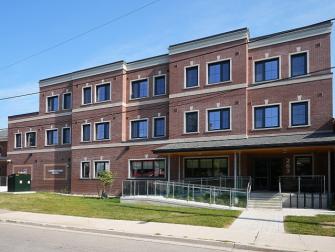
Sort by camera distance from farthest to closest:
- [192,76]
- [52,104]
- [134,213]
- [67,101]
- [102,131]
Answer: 1. [52,104]
2. [67,101]
3. [102,131]
4. [192,76]
5. [134,213]

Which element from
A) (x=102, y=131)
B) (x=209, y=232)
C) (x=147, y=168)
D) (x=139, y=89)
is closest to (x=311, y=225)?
(x=209, y=232)

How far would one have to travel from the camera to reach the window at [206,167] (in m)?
29.2

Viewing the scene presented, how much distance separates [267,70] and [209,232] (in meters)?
17.2

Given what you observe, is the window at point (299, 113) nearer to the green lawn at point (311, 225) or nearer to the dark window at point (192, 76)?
the dark window at point (192, 76)

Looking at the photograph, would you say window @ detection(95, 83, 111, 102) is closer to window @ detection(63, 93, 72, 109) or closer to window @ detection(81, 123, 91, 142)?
window @ detection(81, 123, 91, 142)

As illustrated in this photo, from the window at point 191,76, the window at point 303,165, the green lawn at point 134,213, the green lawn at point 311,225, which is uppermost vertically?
the window at point 191,76

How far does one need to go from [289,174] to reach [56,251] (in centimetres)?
1939

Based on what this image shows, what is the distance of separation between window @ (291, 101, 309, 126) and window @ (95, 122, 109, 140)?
614 inches

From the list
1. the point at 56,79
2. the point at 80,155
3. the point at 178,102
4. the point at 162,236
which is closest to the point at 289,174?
the point at 178,102

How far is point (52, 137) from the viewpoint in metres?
40.9

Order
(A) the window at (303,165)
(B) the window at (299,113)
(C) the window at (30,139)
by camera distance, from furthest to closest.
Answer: (C) the window at (30,139), (B) the window at (299,113), (A) the window at (303,165)

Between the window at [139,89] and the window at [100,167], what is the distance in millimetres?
5973

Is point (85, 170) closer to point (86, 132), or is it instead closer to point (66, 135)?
point (86, 132)

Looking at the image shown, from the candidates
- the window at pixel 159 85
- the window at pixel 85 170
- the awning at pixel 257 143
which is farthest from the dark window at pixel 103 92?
the awning at pixel 257 143
